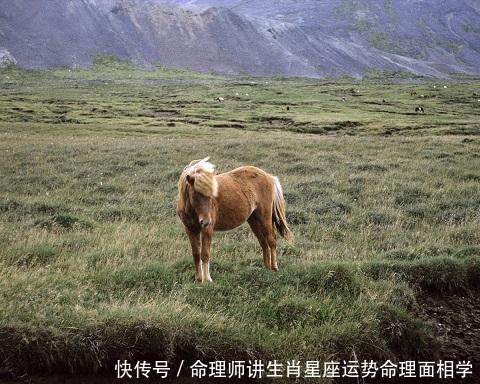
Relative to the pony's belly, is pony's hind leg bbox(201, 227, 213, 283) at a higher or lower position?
lower

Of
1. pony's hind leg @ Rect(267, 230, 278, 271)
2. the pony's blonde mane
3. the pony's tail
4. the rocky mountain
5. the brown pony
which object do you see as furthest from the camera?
the rocky mountain

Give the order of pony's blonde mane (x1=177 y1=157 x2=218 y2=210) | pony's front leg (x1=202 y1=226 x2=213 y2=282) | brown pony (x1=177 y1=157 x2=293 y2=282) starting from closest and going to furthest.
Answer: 1. pony's blonde mane (x1=177 y1=157 x2=218 y2=210)
2. brown pony (x1=177 y1=157 x2=293 y2=282)
3. pony's front leg (x1=202 y1=226 x2=213 y2=282)

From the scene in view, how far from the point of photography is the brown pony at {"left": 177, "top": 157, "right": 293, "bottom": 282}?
23.4 feet

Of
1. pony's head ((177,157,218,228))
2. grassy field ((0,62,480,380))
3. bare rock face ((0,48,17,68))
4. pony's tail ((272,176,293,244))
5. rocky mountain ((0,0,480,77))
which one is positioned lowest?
grassy field ((0,62,480,380))

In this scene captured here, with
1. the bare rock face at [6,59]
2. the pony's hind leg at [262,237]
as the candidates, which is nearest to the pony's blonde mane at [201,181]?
the pony's hind leg at [262,237]

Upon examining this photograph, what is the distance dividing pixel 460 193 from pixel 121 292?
494 inches

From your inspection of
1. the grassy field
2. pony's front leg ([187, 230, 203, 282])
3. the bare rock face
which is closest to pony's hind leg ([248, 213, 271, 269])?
the grassy field

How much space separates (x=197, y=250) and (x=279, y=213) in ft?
6.40

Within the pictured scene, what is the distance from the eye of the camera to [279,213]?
8773mm

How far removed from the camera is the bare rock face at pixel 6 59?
13910 centimetres

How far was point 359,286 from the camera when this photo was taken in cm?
784

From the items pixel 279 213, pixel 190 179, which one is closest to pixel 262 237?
pixel 279 213

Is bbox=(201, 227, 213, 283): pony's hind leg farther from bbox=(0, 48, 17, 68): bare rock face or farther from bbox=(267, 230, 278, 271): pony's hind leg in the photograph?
bbox=(0, 48, 17, 68): bare rock face

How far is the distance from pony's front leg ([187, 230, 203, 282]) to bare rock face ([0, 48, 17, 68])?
152 metres
